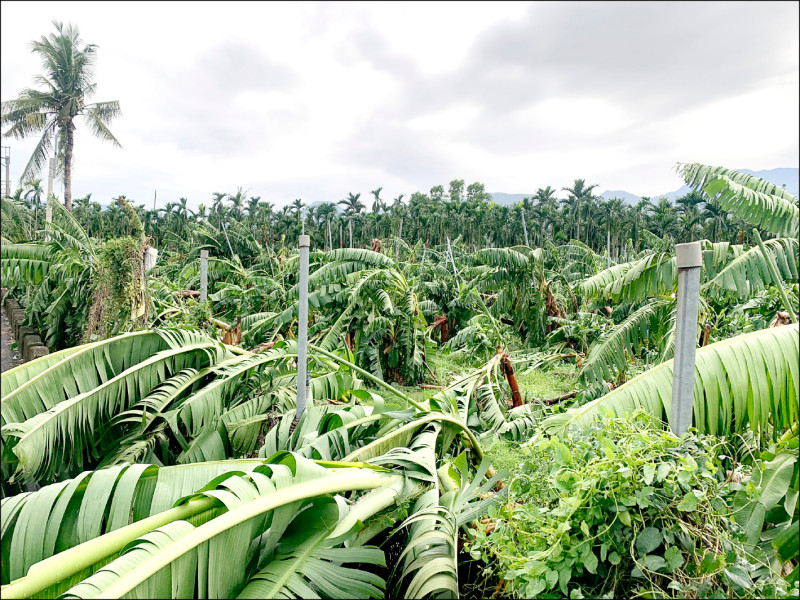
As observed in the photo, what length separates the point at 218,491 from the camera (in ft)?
4.97

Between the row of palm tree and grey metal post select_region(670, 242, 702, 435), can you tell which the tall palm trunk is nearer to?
the row of palm tree

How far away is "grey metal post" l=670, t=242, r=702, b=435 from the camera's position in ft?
5.41

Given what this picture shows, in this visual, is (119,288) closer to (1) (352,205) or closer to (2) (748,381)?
(2) (748,381)

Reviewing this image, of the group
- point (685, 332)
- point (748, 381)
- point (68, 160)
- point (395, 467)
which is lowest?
point (395, 467)

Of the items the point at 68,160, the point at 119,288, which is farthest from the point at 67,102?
the point at 119,288

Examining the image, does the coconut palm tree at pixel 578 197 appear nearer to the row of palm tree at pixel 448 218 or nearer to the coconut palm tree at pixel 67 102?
the row of palm tree at pixel 448 218

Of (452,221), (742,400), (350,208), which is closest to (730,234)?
(452,221)

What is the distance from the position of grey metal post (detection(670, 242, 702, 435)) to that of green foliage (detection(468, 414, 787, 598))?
0.39 ft

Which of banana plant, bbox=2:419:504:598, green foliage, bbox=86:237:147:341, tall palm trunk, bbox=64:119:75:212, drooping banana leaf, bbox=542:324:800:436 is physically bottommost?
banana plant, bbox=2:419:504:598

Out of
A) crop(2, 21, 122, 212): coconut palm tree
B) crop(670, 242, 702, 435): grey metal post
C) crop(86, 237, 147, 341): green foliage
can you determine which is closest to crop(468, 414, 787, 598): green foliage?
crop(670, 242, 702, 435): grey metal post

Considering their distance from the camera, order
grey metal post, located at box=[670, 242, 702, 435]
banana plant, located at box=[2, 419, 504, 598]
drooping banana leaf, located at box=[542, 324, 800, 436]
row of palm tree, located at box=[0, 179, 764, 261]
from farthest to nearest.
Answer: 1. row of palm tree, located at box=[0, 179, 764, 261]
2. drooping banana leaf, located at box=[542, 324, 800, 436]
3. grey metal post, located at box=[670, 242, 702, 435]
4. banana plant, located at box=[2, 419, 504, 598]

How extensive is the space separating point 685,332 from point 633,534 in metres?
0.66

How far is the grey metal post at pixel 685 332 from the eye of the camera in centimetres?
165

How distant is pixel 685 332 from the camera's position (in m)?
1.67
